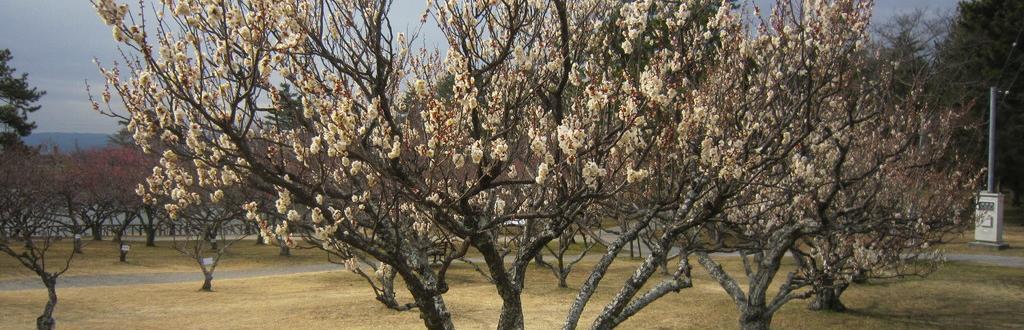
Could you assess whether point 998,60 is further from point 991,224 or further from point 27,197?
point 27,197

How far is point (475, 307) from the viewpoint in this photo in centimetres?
1561

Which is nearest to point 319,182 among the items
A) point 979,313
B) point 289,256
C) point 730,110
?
point 730,110

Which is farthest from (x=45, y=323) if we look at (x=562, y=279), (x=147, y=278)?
(x=562, y=279)

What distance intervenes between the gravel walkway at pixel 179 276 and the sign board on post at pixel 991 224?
2.30m

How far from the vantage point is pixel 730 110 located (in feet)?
24.4

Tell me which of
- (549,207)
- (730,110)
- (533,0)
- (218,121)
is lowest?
(549,207)

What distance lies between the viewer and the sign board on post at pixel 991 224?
24.7 meters

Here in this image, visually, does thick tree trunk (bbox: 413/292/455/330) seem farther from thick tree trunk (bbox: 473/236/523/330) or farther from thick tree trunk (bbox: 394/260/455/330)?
thick tree trunk (bbox: 473/236/523/330)

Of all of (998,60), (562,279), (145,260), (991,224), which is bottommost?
(145,260)

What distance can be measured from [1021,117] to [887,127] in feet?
92.9

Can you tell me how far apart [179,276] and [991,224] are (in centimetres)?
2821

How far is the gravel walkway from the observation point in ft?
63.0

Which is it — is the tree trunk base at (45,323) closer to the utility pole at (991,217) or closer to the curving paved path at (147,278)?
the curving paved path at (147,278)

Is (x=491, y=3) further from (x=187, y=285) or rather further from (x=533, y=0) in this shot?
(x=187, y=285)
